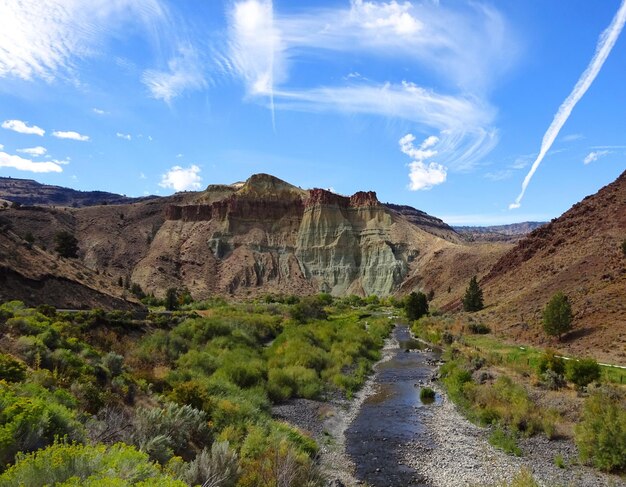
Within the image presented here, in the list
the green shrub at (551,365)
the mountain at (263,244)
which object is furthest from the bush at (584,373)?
the mountain at (263,244)

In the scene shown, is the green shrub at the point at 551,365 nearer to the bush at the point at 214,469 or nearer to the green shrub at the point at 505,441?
the green shrub at the point at 505,441

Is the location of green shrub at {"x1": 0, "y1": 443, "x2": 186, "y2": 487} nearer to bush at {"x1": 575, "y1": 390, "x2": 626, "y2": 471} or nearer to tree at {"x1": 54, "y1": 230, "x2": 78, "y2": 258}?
bush at {"x1": 575, "y1": 390, "x2": 626, "y2": 471}

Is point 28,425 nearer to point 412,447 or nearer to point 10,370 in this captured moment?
point 10,370

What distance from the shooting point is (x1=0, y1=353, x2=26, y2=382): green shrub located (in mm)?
10295

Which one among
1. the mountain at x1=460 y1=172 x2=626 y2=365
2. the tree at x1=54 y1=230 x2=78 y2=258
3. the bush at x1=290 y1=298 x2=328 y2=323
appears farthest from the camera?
the tree at x1=54 y1=230 x2=78 y2=258

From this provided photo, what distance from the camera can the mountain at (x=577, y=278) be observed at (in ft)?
108

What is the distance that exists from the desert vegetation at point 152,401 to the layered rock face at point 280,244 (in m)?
70.4

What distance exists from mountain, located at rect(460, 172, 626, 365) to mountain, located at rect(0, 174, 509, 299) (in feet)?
82.9

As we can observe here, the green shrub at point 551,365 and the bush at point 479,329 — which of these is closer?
the green shrub at point 551,365

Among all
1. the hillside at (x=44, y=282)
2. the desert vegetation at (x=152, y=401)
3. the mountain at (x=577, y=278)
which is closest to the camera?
the desert vegetation at (x=152, y=401)

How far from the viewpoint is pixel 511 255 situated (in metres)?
71.2

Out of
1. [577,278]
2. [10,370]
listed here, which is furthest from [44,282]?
[577,278]

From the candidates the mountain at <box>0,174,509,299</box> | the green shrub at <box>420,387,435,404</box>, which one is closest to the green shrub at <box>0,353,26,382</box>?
the green shrub at <box>420,387,435,404</box>

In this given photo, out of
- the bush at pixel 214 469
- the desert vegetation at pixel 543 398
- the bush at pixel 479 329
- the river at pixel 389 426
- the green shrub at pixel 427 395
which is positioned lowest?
the river at pixel 389 426
